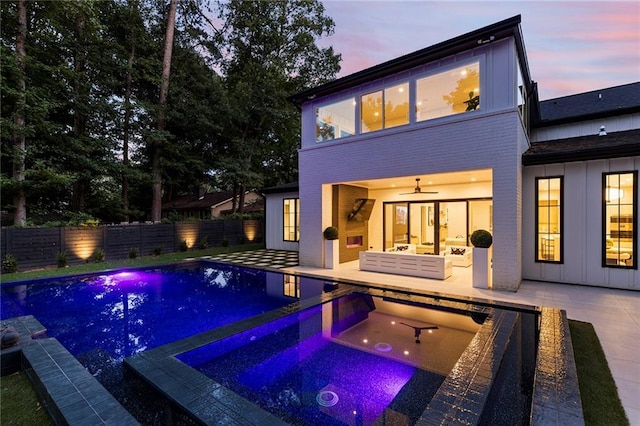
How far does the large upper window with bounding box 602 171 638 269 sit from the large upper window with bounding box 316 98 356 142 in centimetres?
684

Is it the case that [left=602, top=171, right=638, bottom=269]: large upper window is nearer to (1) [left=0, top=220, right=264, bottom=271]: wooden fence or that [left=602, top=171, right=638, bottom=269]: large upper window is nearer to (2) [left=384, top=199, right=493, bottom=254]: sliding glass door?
(2) [left=384, top=199, right=493, bottom=254]: sliding glass door

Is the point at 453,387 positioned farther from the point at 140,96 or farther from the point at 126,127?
the point at 140,96

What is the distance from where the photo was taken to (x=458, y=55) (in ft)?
24.2

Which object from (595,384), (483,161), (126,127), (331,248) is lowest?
(595,384)

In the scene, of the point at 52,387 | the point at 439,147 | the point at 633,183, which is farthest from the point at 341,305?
the point at 633,183

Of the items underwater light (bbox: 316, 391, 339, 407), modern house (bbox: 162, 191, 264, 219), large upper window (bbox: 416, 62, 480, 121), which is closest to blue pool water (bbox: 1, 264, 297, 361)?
underwater light (bbox: 316, 391, 339, 407)

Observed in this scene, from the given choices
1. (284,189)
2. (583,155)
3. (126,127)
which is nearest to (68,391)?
(583,155)

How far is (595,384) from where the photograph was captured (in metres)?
3.00

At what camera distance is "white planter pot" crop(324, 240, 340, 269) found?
32.1 ft

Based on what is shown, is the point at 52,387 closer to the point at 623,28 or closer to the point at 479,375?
the point at 479,375

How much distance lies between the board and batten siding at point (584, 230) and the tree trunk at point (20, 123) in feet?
57.3

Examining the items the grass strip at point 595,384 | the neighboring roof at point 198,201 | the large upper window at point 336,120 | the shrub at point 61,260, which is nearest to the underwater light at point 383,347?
the grass strip at point 595,384

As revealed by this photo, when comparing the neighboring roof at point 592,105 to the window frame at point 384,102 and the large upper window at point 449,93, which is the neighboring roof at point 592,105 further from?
the window frame at point 384,102

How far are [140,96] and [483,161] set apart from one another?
19946mm
